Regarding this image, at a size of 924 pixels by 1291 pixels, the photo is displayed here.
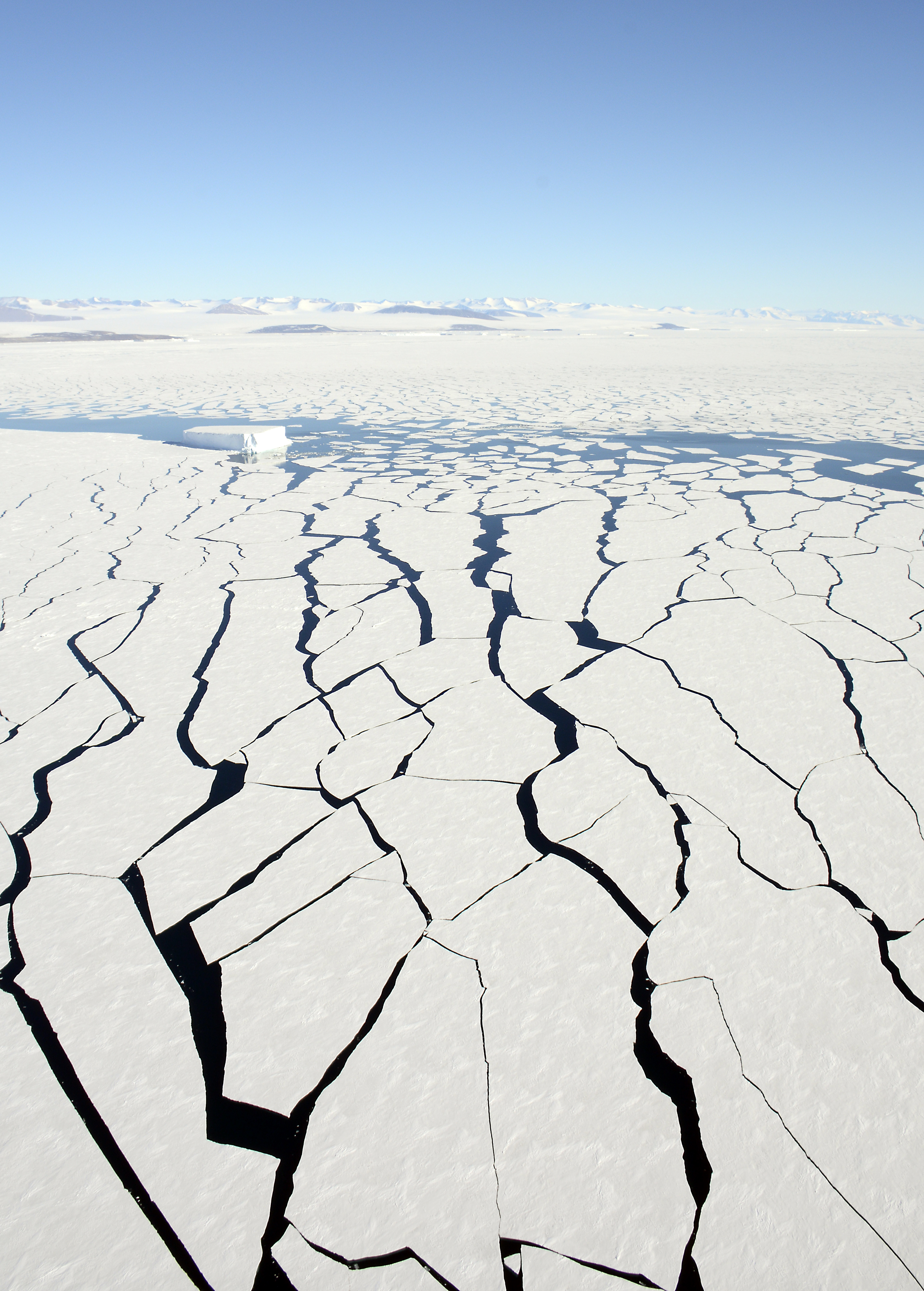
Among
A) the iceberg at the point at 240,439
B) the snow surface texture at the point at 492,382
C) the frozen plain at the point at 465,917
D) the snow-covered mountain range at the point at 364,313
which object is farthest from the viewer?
the snow-covered mountain range at the point at 364,313

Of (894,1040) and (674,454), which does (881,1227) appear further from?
(674,454)

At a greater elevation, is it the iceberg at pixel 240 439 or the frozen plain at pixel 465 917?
the iceberg at pixel 240 439

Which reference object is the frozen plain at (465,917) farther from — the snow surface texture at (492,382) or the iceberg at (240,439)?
the snow surface texture at (492,382)

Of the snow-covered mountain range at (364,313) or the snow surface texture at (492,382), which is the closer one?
the snow surface texture at (492,382)

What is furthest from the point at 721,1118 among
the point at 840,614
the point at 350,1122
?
the point at 840,614

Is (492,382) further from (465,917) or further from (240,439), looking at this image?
(465,917)

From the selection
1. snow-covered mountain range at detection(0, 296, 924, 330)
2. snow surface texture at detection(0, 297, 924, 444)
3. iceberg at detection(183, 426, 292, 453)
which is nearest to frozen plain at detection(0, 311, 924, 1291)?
iceberg at detection(183, 426, 292, 453)

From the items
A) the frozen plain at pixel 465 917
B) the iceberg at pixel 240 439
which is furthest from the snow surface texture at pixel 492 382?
the frozen plain at pixel 465 917

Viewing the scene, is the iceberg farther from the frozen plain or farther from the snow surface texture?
the frozen plain
